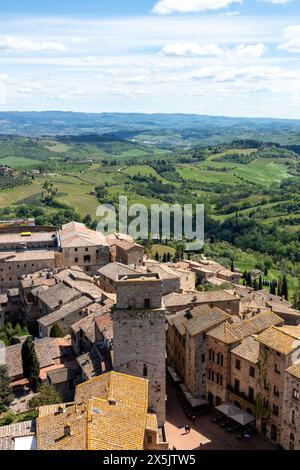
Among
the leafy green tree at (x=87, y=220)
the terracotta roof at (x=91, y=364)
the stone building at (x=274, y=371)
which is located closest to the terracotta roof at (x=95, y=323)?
the terracotta roof at (x=91, y=364)

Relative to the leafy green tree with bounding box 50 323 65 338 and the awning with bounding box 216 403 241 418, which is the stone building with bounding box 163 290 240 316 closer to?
the awning with bounding box 216 403 241 418

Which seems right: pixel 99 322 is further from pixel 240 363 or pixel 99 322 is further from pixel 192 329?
pixel 240 363

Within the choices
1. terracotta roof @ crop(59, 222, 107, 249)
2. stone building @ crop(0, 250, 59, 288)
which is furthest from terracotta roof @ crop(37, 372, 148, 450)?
terracotta roof @ crop(59, 222, 107, 249)

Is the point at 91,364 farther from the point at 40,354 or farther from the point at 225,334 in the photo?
the point at 225,334

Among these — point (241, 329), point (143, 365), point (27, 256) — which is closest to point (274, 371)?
point (241, 329)
